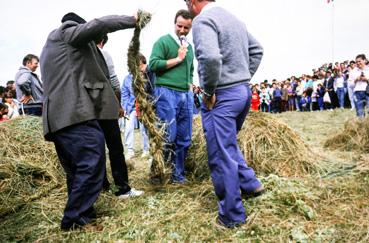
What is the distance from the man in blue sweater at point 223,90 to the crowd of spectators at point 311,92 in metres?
12.3

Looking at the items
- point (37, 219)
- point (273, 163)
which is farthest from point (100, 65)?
point (273, 163)

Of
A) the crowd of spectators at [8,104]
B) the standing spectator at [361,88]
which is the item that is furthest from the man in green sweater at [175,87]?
the standing spectator at [361,88]

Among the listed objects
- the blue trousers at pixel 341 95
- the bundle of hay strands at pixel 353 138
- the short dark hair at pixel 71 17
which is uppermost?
the short dark hair at pixel 71 17

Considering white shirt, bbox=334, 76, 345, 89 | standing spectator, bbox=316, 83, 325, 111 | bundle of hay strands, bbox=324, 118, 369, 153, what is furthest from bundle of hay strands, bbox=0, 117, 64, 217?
standing spectator, bbox=316, 83, 325, 111

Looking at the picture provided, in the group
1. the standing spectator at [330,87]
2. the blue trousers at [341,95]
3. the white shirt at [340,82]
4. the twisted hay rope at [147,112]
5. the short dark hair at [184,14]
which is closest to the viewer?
the twisted hay rope at [147,112]

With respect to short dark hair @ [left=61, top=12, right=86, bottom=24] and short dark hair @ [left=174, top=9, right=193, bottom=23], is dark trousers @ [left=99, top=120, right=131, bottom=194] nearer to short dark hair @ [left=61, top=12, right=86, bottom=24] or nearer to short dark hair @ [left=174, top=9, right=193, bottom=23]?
short dark hair @ [left=61, top=12, right=86, bottom=24]

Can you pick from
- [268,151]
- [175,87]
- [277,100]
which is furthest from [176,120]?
[277,100]

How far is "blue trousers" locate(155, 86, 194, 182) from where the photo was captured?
13.8 feet

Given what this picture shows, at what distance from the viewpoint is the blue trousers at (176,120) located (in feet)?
13.8

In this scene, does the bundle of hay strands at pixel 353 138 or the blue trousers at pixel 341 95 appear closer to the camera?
the bundle of hay strands at pixel 353 138

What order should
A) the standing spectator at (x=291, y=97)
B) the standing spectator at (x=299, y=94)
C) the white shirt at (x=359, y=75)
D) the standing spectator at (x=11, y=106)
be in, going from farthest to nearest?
1. the standing spectator at (x=291, y=97)
2. the standing spectator at (x=299, y=94)
3. the white shirt at (x=359, y=75)
4. the standing spectator at (x=11, y=106)

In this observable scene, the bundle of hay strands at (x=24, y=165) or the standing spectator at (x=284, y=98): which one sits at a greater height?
the bundle of hay strands at (x=24, y=165)

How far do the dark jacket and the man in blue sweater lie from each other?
74 centimetres

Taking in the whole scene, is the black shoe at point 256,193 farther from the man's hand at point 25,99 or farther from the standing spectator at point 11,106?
the standing spectator at point 11,106
